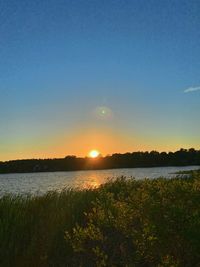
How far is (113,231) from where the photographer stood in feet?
41.3

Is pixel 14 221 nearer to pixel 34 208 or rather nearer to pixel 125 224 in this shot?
pixel 34 208

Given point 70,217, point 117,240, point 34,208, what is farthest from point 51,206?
point 117,240

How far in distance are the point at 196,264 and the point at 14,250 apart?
14.9 ft

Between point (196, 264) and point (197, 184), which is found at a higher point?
point (197, 184)

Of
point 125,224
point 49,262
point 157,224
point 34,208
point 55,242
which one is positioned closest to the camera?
point 157,224

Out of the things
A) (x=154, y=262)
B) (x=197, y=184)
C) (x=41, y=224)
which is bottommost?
(x=154, y=262)

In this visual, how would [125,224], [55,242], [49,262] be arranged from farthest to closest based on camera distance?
[55,242], [49,262], [125,224]

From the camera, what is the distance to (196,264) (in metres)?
9.33

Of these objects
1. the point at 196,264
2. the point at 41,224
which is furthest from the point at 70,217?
the point at 196,264

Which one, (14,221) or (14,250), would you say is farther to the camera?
(14,221)

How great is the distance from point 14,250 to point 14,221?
59.0 inches

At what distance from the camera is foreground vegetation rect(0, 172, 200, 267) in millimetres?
8625

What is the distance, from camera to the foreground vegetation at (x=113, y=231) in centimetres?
862

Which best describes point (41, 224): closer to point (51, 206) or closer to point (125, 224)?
point (51, 206)
